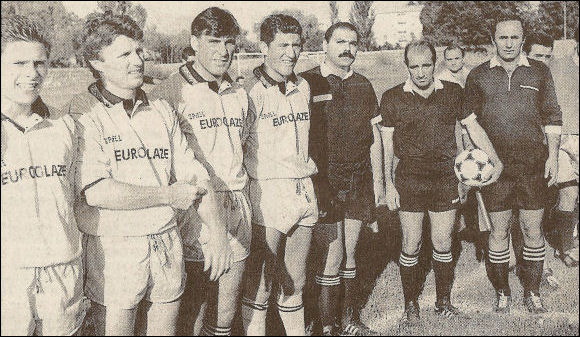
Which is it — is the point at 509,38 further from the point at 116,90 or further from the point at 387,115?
the point at 116,90

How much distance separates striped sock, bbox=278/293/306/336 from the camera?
3.33m

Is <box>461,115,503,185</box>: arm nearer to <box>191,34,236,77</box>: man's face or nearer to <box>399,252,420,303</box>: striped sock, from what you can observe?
<box>399,252,420,303</box>: striped sock

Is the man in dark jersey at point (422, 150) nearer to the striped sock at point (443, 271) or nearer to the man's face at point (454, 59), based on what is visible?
the striped sock at point (443, 271)

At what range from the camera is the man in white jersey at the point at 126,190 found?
2273 mm

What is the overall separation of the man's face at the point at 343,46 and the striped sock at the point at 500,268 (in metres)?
1.76

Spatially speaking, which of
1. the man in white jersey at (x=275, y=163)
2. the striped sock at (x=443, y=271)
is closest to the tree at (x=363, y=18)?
the man in white jersey at (x=275, y=163)

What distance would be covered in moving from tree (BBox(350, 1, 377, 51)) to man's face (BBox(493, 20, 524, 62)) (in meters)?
0.94

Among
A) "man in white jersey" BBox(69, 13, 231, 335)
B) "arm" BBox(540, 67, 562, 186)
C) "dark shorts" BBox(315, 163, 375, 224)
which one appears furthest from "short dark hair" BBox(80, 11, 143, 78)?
"arm" BBox(540, 67, 562, 186)

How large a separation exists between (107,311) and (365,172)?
2008 mm

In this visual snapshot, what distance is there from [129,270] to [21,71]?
2.90ft

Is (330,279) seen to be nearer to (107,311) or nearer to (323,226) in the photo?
(323,226)

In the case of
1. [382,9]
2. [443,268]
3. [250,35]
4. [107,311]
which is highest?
[382,9]

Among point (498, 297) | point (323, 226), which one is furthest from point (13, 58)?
point (498, 297)

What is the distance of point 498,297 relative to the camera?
4098 mm
